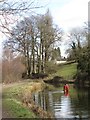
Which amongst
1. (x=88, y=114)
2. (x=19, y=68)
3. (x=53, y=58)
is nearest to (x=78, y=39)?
(x=53, y=58)

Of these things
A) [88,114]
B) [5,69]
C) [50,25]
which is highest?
[50,25]

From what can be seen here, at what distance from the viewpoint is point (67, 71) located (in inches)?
3332

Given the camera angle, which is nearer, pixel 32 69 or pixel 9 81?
pixel 9 81

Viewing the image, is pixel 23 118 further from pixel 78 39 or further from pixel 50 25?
pixel 78 39

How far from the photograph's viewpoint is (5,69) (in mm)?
43594

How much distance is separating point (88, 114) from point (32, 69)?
170 ft

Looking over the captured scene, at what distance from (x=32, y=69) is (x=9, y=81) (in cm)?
2741

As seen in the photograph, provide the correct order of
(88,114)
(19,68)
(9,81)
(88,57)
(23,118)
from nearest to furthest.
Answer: (23,118), (88,114), (9,81), (19,68), (88,57)

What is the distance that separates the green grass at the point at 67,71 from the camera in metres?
76.1

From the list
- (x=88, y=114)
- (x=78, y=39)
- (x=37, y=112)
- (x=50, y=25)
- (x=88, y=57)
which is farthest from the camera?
(x=78, y=39)

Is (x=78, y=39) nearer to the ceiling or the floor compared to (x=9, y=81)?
nearer to the ceiling

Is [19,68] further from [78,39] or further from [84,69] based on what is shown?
[78,39]

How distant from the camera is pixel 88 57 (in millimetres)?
62656

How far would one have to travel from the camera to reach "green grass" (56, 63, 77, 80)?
7612 centimetres
